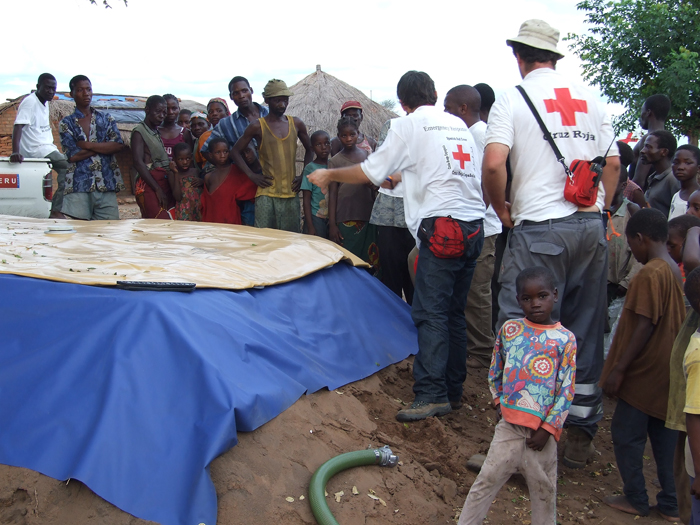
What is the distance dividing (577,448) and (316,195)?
343 cm

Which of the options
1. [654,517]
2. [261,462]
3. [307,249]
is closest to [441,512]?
[261,462]

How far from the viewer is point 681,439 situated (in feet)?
8.57

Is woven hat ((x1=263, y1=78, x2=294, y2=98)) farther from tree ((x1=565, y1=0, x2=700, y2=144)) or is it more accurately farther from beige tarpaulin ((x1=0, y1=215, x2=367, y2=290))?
tree ((x1=565, y1=0, x2=700, y2=144))

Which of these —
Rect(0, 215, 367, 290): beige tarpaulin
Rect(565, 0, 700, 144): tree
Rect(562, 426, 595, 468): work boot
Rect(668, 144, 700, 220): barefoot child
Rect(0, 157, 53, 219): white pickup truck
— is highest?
Rect(565, 0, 700, 144): tree

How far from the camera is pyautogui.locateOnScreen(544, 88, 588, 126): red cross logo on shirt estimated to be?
3230mm

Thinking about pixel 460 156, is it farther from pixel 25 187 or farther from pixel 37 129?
pixel 37 129

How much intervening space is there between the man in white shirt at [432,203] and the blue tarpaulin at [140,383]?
0.56m

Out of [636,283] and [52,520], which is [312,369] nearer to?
[52,520]

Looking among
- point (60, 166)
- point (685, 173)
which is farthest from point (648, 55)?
point (60, 166)

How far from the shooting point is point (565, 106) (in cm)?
324

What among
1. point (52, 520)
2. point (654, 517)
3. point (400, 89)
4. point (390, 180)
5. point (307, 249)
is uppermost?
point (400, 89)

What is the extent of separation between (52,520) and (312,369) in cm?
147

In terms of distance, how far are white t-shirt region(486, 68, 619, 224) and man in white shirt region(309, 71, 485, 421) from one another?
390 millimetres

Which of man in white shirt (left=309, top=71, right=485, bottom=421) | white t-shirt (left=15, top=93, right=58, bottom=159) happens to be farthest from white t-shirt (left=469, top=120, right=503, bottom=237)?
white t-shirt (left=15, top=93, right=58, bottom=159)
